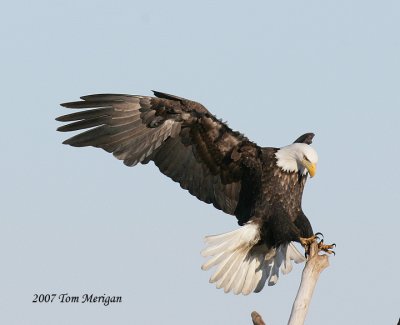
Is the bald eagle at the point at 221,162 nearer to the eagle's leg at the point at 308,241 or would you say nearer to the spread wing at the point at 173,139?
the spread wing at the point at 173,139

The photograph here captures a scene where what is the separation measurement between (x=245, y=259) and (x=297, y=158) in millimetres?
882

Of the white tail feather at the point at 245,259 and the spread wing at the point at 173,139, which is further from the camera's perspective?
the spread wing at the point at 173,139

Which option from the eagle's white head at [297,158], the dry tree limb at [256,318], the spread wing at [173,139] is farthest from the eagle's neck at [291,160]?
the dry tree limb at [256,318]

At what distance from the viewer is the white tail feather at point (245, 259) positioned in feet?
23.6

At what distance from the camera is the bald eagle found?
727 cm

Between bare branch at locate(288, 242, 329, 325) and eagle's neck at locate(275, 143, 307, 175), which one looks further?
→ eagle's neck at locate(275, 143, 307, 175)

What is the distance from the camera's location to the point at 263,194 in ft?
24.1

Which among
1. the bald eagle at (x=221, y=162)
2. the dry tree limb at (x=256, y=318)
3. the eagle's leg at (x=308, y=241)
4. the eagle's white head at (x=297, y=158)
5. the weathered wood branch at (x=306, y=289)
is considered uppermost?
the eagle's white head at (x=297, y=158)

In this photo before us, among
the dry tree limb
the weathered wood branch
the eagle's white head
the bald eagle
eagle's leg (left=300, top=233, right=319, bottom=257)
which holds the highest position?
the eagle's white head

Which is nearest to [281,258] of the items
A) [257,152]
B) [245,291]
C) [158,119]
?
[245,291]

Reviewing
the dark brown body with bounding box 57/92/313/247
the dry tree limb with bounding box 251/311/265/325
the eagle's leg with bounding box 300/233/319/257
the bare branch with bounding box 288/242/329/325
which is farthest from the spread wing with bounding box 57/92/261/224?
the dry tree limb with bounding box 251/311/265/325

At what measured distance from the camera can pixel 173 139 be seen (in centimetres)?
743

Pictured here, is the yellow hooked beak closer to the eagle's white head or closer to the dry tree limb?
the eagle's white head

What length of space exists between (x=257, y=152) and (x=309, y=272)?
1.72 metres
